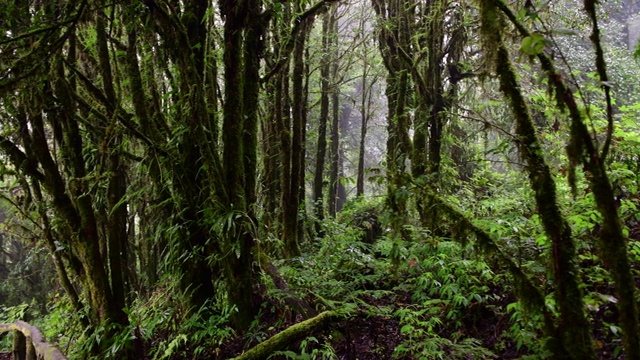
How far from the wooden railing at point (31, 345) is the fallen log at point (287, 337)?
1328mm

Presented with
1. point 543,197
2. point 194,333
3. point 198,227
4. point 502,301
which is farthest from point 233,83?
point 502,301

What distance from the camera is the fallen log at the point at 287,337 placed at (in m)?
3.32

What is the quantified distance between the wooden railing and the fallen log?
1.33m

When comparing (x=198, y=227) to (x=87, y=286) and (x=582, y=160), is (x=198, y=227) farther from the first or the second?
(x=582, y=160)

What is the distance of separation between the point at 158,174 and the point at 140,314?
157cm

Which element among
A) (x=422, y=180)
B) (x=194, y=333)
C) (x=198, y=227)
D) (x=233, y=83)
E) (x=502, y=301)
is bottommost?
(x=194, y=333)

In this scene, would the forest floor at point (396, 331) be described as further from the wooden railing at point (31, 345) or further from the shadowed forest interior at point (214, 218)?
the wooden railing at point (31, 345)

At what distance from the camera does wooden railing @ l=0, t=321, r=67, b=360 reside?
123 inches

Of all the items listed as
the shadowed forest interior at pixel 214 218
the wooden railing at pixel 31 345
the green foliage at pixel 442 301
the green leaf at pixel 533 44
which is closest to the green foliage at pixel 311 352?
the shadowed forest interior at pixel 214 218

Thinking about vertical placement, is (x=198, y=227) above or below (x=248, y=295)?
above

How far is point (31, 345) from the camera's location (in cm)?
395

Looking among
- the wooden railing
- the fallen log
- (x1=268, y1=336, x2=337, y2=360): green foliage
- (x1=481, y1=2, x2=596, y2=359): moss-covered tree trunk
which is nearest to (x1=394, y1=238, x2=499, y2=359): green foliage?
(x1=268, y1=336, x2=337, y2=360): green foliage

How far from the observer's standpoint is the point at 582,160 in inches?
92.0

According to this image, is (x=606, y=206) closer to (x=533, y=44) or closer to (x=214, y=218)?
(x=533, y=44)
